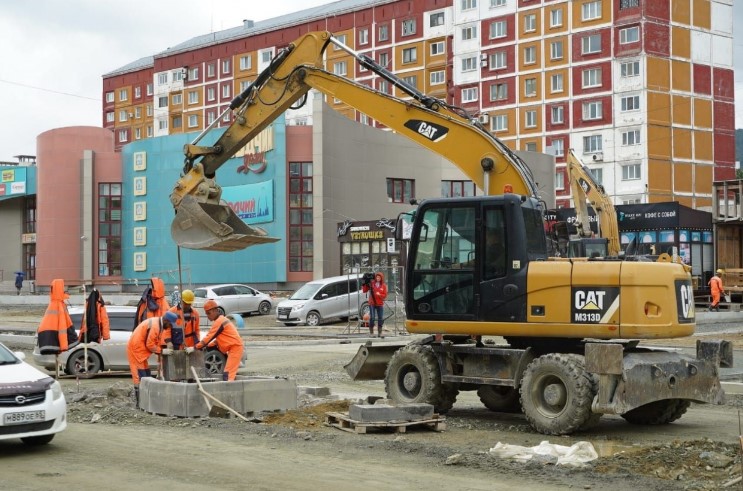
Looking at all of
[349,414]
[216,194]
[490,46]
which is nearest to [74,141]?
[490,46]

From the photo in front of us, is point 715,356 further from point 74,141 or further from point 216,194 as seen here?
point 74,141

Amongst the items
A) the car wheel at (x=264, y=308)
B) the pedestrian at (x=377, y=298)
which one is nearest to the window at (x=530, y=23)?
the car wheel at (x=264, y=308)

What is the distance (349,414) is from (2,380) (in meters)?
4.38

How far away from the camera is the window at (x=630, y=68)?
72.7 meters

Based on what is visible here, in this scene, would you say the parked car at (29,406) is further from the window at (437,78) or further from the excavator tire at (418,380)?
the window at (437,78)

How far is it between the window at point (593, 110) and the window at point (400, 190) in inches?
651

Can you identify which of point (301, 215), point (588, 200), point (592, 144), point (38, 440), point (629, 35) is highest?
point (629, 35)

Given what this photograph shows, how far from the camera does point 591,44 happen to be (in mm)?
74812

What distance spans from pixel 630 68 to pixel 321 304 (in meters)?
40.0

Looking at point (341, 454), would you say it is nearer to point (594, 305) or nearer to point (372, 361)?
point (594, 305)

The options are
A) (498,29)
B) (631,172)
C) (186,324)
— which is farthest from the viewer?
(498,29)

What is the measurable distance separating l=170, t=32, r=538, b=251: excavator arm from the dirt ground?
9.94 ft

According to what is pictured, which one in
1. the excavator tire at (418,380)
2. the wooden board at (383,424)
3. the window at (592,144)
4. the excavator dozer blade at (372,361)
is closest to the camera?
the wooden board at (383,424)

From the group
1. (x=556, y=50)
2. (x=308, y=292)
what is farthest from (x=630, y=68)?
(x=308, y=292)
